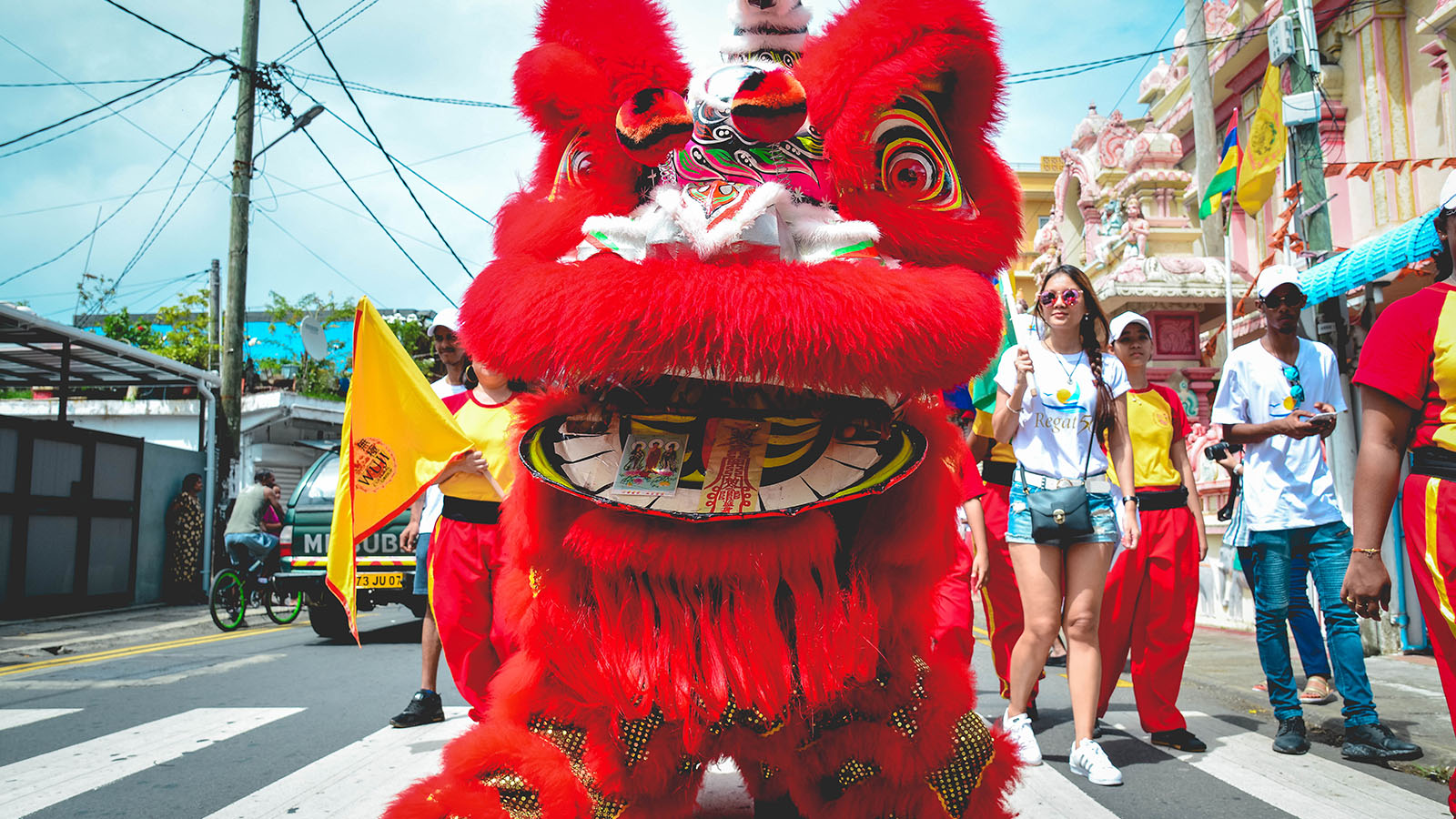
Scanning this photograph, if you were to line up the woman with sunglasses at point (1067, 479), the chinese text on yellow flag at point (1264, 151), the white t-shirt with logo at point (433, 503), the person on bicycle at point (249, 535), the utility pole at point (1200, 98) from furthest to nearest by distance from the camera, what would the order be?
the utility pole at point (1200, 98) < the person on bicycle at point (249, 535) < the chinese text on yellow flag at point (1264, 151) < the white t-shirt with logo at point (433, 503) < the woman with sunglasses at point (1067, 479)

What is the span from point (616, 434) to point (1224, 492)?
766 centimetres

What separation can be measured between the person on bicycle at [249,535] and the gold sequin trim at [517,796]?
9876 mm

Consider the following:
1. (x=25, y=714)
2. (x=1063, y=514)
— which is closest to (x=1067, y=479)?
(x=1063, y=514)

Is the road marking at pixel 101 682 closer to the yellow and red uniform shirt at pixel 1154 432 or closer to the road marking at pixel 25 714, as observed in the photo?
the road marking at pixel 25 714

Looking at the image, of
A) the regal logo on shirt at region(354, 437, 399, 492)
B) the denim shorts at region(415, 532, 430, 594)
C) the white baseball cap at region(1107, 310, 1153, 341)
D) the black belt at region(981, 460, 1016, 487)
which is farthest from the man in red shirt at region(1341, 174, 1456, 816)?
the denim shorts at region(415, 532, 430, 594)

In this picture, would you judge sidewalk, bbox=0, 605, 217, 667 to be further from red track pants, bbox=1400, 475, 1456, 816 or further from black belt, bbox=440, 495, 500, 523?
red track pants, bbox=1400, 475, 1456, 816

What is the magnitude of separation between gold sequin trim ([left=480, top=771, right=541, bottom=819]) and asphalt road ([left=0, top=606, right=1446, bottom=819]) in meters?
1.02

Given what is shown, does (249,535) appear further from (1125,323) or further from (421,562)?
(1125,323)

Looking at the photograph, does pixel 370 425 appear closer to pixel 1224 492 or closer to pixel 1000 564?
pixel 1000 564

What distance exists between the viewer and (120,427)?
19.8 meters

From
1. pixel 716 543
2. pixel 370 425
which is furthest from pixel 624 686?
pixel 370 425

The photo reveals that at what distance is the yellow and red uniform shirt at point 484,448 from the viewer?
3467mm

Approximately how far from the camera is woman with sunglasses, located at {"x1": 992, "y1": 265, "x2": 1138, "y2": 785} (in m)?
3.18

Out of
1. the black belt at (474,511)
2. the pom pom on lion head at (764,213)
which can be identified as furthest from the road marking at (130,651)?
the pom pom on lion head at (764,213)
